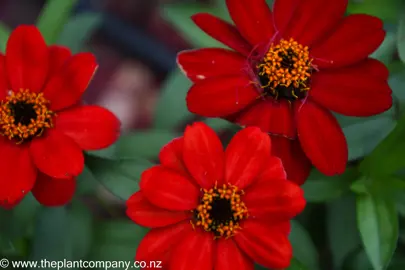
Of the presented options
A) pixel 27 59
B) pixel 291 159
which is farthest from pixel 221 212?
pixel 27 59

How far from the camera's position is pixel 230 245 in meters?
0.67

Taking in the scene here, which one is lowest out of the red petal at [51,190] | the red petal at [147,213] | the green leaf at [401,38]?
the red petal at [51,190]

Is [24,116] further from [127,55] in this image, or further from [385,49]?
[127,55]

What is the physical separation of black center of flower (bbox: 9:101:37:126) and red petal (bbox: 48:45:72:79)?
59mm

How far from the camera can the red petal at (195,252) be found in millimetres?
631

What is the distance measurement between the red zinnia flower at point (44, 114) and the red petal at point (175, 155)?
0.10 metres

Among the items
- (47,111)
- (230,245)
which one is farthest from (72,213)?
(230,245)

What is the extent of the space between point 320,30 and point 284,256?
306mm

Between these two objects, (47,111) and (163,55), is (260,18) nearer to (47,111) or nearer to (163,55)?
(47,111)

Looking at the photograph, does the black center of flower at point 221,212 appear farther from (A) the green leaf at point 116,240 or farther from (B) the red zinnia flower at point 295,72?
(A) the green leaf at point 116,240

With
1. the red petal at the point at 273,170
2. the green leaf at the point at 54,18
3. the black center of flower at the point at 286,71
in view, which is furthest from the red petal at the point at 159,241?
the green leaf at the point at 54,18

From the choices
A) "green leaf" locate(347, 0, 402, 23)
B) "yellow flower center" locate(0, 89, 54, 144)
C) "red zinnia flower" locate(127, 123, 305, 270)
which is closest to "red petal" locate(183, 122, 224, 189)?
Result: "red zinnia flower" locate(127, 123, 305, 270)

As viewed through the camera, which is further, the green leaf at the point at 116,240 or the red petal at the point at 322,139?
the green leaf at the point at 116,240

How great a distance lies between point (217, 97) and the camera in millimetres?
688
